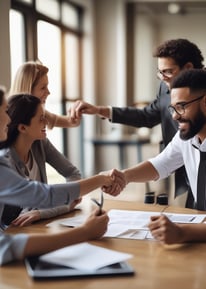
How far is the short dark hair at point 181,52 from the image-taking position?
8.91 feet

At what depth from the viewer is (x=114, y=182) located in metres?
2.12

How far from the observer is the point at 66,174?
2.36 meters

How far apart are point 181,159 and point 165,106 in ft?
2.00

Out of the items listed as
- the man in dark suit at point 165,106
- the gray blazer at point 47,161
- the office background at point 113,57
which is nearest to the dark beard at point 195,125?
the man in dark suit at point 165,106

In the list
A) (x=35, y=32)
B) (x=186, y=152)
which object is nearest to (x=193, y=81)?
(x=186, y=152)

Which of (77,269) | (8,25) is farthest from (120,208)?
(8,25)

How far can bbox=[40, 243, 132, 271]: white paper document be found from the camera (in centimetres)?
129

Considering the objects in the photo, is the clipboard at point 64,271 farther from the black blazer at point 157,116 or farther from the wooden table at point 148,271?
the black blazer at point 157,116

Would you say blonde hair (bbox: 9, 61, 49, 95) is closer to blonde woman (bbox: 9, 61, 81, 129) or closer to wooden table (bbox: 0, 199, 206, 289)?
blonde woman (bbox: 9, 61, 81, 129)

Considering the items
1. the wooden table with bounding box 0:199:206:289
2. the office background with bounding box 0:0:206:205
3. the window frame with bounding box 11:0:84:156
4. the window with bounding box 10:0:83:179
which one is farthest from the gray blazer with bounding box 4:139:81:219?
the office background with bounding box 0:0:206:205

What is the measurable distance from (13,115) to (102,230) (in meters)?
0.72

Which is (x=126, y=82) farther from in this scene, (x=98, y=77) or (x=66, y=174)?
(x=66, y=174)

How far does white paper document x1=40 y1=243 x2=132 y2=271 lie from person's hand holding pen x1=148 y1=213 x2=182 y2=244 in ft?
0.52

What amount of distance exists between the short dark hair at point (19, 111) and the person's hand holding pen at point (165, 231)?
0.79 metres
